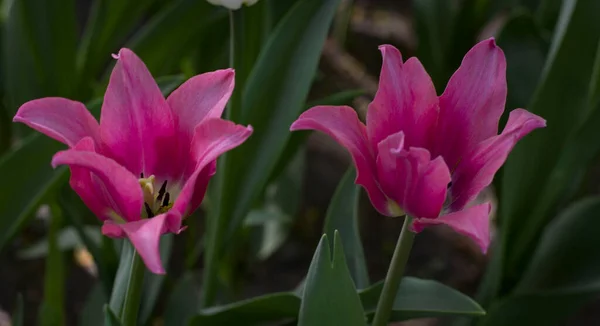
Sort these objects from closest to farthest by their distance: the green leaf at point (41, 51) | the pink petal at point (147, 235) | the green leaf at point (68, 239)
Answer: the pink petal at point (147, 235)
the green leaf at point (41, 51)
the green leaf at point (68, 239)

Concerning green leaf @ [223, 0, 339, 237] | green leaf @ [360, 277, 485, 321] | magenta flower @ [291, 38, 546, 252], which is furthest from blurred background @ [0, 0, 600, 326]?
magenta flower @ [291, 38, 546, 252]

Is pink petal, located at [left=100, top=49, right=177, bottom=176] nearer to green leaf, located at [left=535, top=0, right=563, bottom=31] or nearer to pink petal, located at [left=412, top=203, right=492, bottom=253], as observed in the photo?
pink petal, located at [left=412, top=203, right=492, bottom=253]

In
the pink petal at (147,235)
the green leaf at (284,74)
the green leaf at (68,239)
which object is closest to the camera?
the pink petal at (147,235)

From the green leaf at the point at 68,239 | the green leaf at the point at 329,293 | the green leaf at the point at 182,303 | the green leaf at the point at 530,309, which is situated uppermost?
the green leaf at the point at 329,293

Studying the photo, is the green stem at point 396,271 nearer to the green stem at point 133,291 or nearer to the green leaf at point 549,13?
the green stem at point 133,291

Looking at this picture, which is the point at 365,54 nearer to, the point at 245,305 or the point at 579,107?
the point at 579,107

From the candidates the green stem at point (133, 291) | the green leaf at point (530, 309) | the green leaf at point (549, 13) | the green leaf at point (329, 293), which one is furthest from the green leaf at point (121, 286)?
the green leaf at point (549, 13)

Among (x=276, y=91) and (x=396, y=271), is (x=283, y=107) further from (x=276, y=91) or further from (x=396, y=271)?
(x=396, y=271)
